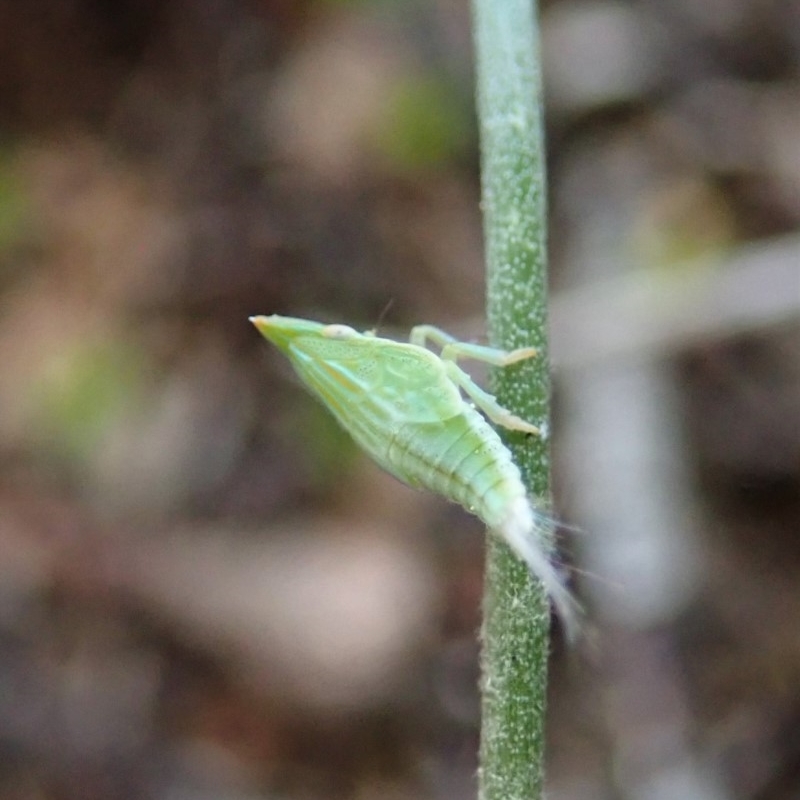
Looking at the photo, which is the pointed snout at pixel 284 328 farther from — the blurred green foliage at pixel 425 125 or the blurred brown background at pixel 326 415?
the blurred green foliage at pixel 425 125

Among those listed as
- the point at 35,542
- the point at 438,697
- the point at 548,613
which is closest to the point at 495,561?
the point at 548,613

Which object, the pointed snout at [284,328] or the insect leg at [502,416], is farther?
the pointed snout at [284,328]

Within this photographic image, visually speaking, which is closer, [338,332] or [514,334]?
[514,334]

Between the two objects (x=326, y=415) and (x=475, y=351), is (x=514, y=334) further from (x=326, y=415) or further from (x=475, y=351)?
(x=326, y=415)

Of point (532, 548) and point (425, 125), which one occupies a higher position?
point (425, 125)

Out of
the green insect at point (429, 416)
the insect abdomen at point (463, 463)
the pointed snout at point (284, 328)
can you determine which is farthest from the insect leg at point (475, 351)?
the pointed snout at point (284, 328)

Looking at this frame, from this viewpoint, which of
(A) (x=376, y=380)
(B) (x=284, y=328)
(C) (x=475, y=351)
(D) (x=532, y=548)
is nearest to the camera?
(D) (x=532, y=548)

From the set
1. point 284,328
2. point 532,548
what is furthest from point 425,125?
point 532,548
